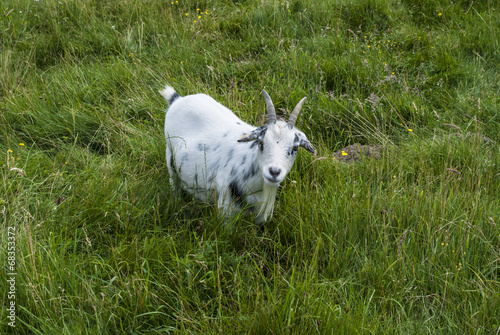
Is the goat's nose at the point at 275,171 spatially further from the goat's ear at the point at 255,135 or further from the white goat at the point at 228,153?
the goat's ear at the point at 255,135

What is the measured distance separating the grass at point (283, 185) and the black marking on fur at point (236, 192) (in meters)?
0.13

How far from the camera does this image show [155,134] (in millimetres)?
4074

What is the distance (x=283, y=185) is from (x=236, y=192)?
1.65 ft

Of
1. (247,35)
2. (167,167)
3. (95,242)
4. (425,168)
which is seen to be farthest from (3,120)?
(425,168)

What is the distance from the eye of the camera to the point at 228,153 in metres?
3.31

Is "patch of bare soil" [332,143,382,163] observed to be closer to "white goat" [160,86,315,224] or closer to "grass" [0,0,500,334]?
"grass" [0,0,500,334]

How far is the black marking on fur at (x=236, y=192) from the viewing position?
3.11 meters

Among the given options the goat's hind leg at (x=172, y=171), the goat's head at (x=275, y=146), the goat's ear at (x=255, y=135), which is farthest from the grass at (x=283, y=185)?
the goat's ear at (x=255, y=135)

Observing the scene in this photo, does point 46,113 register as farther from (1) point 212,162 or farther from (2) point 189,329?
(2) point 189,329

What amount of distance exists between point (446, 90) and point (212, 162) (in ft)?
9.70

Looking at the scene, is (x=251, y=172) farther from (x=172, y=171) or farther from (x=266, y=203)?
(x=172, y=171)

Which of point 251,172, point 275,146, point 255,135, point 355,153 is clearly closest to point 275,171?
point 275,146

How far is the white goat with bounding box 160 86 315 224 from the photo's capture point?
280cm

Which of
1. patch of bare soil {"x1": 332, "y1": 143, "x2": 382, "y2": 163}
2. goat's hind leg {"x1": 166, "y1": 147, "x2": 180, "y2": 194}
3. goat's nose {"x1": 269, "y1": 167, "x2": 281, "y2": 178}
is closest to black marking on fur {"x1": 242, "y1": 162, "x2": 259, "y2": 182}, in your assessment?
goat's nose {"x1": 269, "y1": 167, "x2": 281, "y2": 178}
